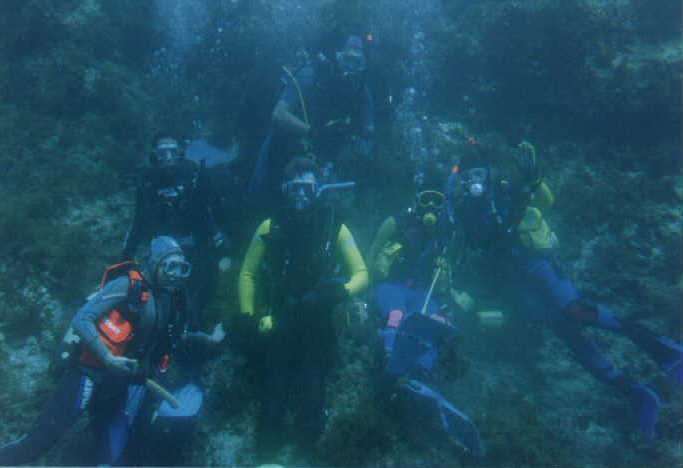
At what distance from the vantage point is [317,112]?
22.3 ft

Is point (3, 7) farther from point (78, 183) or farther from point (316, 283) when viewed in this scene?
point (316, 283)

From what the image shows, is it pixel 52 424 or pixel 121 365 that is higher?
pixel 121 365

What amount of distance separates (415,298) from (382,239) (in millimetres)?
1142

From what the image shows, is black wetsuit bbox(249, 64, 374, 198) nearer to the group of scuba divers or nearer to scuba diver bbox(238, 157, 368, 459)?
the group of scuba divers

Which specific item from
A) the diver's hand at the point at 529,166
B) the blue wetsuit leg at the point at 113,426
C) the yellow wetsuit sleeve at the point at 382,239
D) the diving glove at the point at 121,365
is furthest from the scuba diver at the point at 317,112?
the blue wetsuit leg at the point at 113,426

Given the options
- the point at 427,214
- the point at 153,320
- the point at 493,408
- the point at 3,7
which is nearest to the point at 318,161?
the point at 427,214

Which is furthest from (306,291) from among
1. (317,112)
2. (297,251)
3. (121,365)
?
(317,112)

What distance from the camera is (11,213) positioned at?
19.0ft

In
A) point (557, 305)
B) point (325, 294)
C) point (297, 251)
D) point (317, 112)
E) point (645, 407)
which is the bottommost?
point (645, 407)

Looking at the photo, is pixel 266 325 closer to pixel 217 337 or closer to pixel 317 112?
pixel 217 337

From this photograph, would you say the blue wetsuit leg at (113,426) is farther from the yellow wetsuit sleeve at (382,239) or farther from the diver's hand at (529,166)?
the diver's hand at (529,166)

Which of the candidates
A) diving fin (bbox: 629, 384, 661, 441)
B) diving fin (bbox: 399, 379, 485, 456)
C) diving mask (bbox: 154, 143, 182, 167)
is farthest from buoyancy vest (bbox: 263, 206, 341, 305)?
diving fin (bbox: 629, 384, 661, 441)

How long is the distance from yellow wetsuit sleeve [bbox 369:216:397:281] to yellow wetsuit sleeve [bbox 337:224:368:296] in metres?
0.76

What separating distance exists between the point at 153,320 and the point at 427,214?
4118 millimetres
